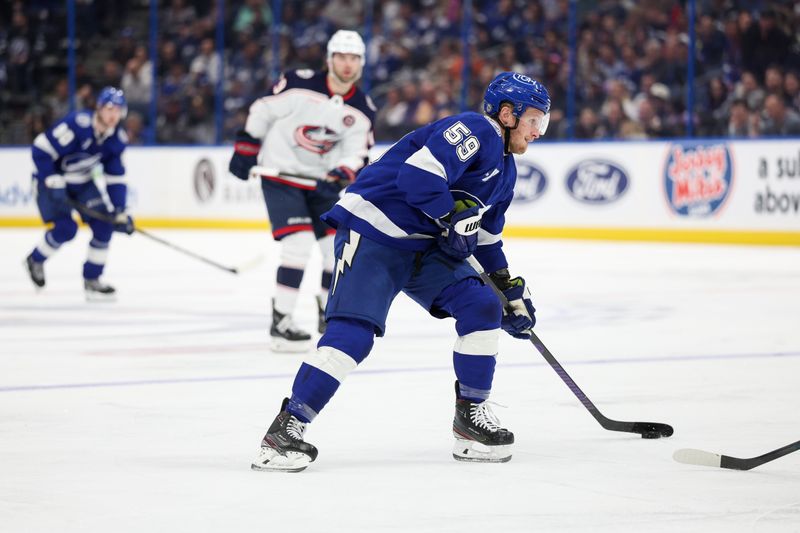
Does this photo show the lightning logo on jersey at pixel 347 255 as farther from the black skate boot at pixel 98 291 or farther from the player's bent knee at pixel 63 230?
the player's bent knee at pixel 63 230

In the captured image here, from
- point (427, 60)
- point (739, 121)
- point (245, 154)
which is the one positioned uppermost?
point (427, 60)

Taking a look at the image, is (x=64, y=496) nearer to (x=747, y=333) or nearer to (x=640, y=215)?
(x=747, y=333)

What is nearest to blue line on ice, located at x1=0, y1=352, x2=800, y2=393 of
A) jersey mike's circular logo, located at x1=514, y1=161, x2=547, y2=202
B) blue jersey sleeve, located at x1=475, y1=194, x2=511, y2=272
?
blue jersey sleeve, located at x1=475, y1=194, x2=511, y2=272

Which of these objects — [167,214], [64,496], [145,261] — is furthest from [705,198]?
[64,496]

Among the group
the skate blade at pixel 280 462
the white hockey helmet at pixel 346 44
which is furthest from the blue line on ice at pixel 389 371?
the white hockey helmet at pixel 346 44

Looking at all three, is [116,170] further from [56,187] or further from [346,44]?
[346,44]

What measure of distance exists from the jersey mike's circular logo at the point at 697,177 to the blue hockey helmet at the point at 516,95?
30.7 ft

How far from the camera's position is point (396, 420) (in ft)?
13.4

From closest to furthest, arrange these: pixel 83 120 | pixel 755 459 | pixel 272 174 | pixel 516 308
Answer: pixel 755 459 < pixel 516 308 < pixel 272 174 < pixel 83 120

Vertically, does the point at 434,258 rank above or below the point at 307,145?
below

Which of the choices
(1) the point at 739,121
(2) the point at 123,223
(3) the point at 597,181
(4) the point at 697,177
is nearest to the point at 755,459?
(2) the point at 123,223

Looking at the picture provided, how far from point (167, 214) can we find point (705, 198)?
6.47 metres

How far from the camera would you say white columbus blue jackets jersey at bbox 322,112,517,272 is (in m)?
3.41

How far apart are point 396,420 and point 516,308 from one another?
589 millimetres
